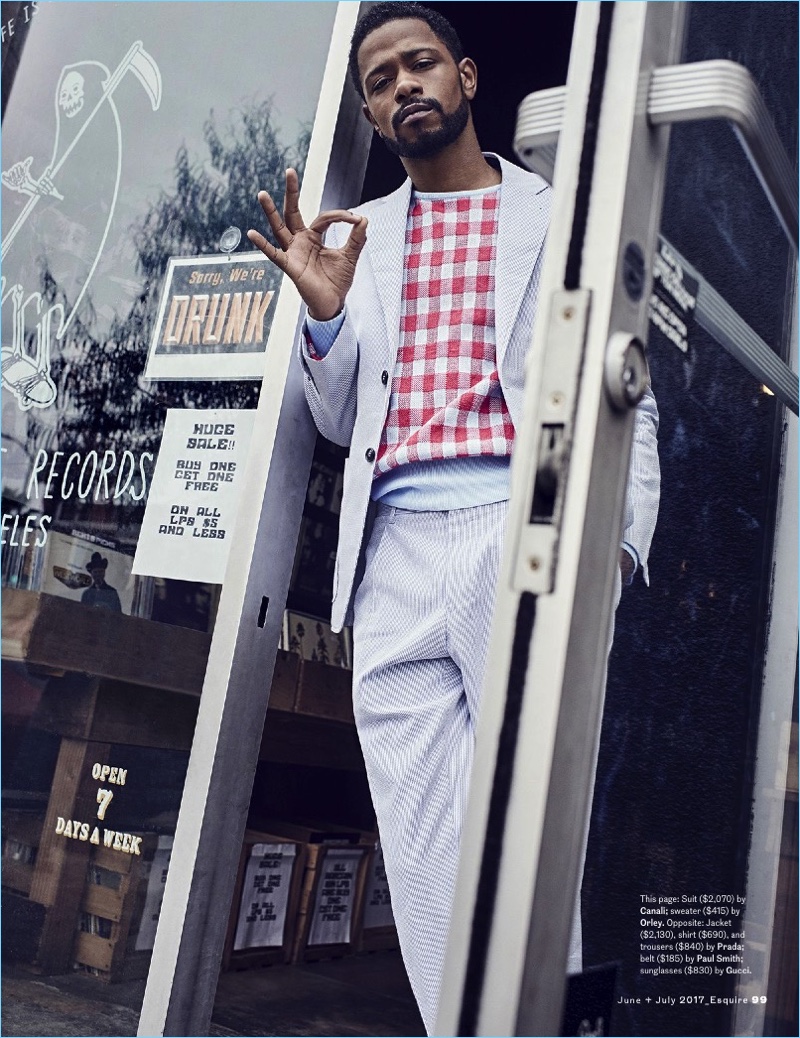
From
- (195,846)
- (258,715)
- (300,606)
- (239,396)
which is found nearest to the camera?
(195,846)

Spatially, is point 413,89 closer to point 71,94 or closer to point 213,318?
point 213,318

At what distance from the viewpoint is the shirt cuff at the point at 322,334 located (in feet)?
6.24

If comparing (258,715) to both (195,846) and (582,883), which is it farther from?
(582,883)

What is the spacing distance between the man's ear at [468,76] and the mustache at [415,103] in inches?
5.4

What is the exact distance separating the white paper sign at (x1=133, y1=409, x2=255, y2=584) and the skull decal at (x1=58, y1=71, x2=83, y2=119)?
1096mm

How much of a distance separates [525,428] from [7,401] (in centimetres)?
221

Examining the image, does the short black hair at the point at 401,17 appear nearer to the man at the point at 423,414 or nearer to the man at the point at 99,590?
the man at the point at 423,414

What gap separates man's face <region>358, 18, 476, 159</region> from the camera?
6.48 feet

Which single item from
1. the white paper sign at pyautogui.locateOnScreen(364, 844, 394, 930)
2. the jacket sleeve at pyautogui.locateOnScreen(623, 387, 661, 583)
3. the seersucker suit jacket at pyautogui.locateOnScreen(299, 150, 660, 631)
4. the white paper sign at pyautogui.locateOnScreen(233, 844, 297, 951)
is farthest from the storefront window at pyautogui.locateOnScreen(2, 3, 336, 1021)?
the white paper sign at pyautogui.locateOnScreen(364, 844, 394, 930)

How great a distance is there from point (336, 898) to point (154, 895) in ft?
4.76

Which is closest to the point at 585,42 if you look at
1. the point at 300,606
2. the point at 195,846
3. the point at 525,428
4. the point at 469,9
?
the point at 525,428

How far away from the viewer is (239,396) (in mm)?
2402

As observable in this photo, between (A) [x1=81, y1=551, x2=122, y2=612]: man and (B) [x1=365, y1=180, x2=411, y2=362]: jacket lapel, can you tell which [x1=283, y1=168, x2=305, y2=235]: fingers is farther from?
(A) [x1=81, y1=551, x2=122, y2=612]: man

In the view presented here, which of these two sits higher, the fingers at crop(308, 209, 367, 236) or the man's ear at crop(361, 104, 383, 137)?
the man's ear at crop(361, 104, 383, 137)
